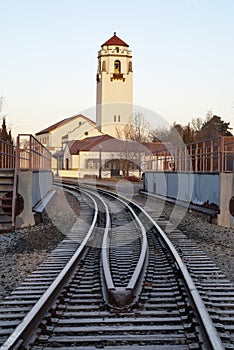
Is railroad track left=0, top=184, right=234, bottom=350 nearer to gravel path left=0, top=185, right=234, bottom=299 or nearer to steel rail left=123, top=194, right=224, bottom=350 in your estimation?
steel rail left=123, top=194, right=224, bottom=350

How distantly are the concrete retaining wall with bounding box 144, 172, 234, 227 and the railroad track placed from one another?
523 centimetres

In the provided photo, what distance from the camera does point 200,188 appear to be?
17.3m

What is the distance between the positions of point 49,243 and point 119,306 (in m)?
5.68

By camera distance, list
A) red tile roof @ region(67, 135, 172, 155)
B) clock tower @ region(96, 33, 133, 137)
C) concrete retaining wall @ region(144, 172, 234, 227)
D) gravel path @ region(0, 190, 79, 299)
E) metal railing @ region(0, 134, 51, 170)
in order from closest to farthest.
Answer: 1. gravel path @ region(0, 190, 79, 299)
2. concrete retaining wall @ region(144, 172, 234, 227)
3. metal railing @ region(0, 134, 51, 170)
4. red tile roof @ region(67, 135, 172, 155)
5. clock tower @ region(96, 33, 133, 137)

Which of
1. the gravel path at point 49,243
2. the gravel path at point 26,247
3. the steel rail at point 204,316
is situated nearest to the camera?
the steel rail at point 204,316

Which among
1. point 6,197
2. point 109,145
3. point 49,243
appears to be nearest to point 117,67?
point 109,145

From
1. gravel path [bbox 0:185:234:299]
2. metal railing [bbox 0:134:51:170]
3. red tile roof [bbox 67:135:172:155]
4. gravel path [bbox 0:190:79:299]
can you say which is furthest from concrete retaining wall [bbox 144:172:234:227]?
red tile roof [bbox 67:135:172:155]

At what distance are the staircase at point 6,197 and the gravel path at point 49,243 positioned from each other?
0.53m

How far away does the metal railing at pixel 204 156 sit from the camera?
50.3 feet

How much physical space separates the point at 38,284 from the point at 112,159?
71541 millimetres

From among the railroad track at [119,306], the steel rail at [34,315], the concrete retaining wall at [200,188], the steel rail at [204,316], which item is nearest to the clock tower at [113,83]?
the concrete retaining wall at [200,188]

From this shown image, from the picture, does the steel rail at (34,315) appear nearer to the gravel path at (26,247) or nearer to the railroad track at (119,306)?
the railroad track at (119,306)

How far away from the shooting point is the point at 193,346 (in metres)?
4.47

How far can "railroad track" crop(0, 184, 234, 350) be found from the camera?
469 cm
